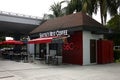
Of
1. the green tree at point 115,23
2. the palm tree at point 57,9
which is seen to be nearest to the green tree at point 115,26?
the green tree at point 115,23

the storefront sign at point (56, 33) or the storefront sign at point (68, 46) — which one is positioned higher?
the storefront sign at point (56, 33)

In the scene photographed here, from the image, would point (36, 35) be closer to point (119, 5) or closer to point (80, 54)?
point (80, 54)

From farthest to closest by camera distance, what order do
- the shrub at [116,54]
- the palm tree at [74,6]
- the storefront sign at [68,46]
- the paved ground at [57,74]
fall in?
1. the palm tree at [74,6]
2. the shrub at [116,54]
3. the storefront sign at [68,46]
4. the paved ground at [57,74]

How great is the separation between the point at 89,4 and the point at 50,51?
11.5 m

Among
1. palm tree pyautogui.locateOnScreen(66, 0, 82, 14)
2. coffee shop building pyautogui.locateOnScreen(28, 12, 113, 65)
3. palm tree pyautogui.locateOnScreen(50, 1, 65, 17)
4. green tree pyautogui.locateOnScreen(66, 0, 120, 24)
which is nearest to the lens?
coffee shop building pyautogui.locateOnScreen(28, 12, 113, 65)

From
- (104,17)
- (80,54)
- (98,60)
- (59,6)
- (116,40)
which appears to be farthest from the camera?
(59,6)

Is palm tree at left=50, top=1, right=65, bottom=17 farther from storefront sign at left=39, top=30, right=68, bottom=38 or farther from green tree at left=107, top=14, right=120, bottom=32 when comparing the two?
storefront sign at left=39, top=30, right=68, bottom=38

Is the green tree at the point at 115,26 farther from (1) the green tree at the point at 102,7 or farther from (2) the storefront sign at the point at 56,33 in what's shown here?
(2) the storefront sign at the point at 56,33

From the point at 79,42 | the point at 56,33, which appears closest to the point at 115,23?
the point at 56,33

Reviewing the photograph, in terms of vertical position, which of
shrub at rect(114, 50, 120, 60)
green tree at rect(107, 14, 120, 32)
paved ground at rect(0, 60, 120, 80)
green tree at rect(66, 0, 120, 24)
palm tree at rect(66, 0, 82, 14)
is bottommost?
paved ground at rect(0, 60, 120, 80)

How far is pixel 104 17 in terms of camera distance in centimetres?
2858

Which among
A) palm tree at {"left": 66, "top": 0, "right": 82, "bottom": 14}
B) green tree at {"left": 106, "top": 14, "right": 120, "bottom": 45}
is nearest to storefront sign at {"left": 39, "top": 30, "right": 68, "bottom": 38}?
green tree at {"left": 106, "top": 14, "right": 120, "bottom": 45}

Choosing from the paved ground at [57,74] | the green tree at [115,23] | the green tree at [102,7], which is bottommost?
the paved ground at [57,74]

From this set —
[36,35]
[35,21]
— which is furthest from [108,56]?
[35,21]
